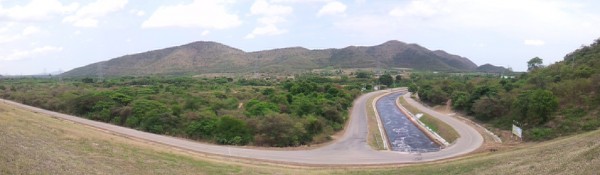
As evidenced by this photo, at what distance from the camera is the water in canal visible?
4400cm

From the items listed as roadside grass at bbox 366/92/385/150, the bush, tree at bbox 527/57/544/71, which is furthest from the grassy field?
tree at bbox 527/57/544/71

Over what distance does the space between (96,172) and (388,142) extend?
3354cm

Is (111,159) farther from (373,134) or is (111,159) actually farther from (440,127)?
(440,127)

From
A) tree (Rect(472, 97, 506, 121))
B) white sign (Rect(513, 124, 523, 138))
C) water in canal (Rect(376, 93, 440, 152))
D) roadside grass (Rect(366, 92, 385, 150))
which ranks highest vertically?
tree (Rect(472, 97, 506, 121))

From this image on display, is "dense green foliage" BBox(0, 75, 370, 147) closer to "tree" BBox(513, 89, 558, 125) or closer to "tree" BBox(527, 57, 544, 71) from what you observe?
"tree" BBox(513, 89, 558, 125)

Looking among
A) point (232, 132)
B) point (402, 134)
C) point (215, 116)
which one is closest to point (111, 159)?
point (232, 132)

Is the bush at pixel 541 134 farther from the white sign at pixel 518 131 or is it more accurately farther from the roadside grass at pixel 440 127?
the roadside grass at pixel 440 127

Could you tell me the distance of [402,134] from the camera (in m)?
53.6

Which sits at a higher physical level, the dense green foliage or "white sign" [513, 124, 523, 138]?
the dense green foliage

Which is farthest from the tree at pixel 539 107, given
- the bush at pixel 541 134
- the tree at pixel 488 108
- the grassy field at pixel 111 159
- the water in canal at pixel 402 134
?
the grassy field at pixel 111 159

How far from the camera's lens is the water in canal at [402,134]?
44.0m

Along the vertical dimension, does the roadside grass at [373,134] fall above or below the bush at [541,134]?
below

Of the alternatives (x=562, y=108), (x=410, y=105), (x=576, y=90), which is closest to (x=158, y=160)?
(x=562, y=108)

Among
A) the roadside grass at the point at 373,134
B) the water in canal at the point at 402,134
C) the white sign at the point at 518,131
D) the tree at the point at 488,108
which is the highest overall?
the tree at the point at 488,108
